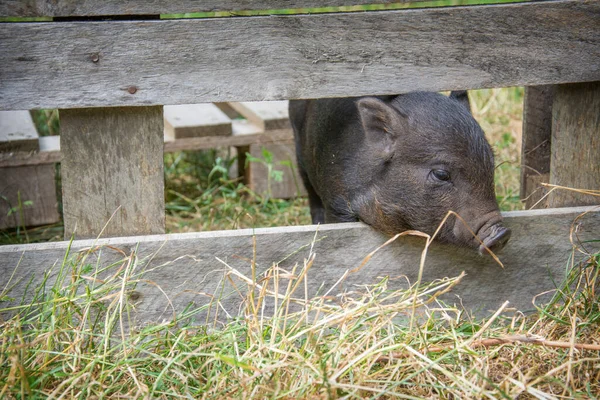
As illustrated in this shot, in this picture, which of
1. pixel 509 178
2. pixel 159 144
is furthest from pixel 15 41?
pixel 509 178

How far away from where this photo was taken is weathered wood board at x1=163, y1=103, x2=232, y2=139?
196 inches

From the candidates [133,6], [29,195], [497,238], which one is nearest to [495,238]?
[497,238]

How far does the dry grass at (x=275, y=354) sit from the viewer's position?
7.59 ft

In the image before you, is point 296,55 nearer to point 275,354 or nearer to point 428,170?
point 428,170

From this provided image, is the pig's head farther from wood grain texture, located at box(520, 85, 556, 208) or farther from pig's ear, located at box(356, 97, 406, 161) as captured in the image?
wood grain texture, located at box(520, 85, 556, 208)

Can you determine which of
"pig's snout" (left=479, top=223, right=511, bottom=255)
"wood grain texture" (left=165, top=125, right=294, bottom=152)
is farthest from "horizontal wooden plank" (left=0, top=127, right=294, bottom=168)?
"pig's snout" (left=479, top=223, right=511, bottom=255)

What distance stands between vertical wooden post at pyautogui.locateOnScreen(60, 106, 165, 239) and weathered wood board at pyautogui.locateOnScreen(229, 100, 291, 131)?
2.30 m

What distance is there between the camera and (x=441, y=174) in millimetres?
3109

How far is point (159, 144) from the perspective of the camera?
112 inches

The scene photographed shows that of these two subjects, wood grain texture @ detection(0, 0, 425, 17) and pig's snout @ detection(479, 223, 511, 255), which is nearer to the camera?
wood grain texture @ detection(0, 0, 425, 17)

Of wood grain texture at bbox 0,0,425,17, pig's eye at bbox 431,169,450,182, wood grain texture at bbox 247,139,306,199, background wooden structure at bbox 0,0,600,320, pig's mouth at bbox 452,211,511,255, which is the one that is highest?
wood grain texture at bbox 0,0,425,17

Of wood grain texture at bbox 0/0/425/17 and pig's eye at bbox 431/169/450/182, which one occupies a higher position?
wood grain texture at bbox 0/0/425/17

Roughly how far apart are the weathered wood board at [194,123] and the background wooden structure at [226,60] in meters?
2.10

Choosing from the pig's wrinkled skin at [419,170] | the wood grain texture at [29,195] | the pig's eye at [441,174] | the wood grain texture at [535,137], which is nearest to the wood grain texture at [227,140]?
the wood grain texture at [29,195]
